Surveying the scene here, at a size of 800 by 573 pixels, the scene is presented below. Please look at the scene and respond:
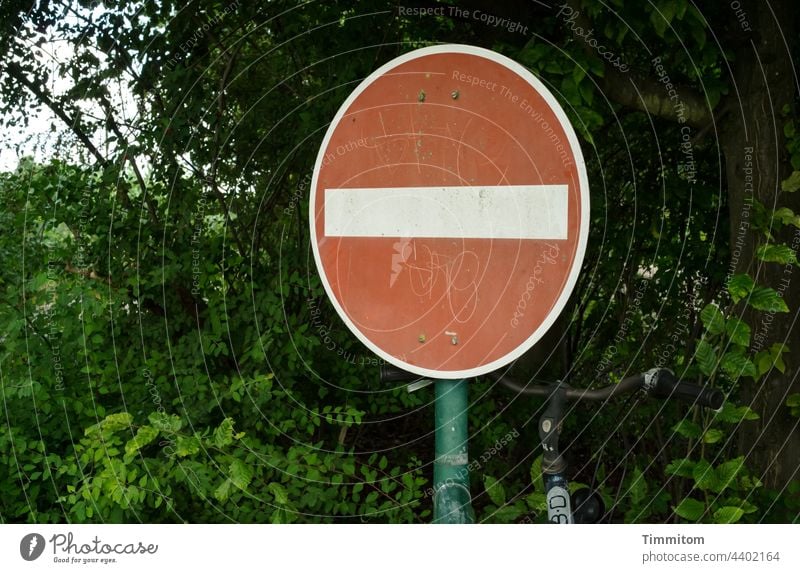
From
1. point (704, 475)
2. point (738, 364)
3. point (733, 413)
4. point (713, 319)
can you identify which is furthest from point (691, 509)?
point (713, 319)

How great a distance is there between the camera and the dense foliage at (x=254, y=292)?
2543 mm

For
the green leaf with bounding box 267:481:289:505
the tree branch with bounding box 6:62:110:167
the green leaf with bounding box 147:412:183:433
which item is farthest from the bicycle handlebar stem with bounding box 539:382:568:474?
the tree branch with bounding box 6:62:110:167

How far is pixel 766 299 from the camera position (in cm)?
207

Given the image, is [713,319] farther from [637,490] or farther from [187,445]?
[187,445]

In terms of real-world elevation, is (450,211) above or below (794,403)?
above

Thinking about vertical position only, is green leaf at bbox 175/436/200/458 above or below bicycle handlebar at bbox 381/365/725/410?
below

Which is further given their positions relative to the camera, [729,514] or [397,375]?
[729,514]

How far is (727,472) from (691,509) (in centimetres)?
15

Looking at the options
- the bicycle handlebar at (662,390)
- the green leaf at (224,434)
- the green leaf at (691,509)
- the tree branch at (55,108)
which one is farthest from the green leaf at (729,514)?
the tree branch at (55,108)

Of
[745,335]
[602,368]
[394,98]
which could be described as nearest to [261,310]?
[394,98]

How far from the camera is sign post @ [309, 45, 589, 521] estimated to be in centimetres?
180

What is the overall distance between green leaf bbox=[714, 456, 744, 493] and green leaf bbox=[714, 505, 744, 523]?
5 centimetres

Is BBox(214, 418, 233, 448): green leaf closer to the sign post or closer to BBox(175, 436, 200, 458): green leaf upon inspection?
BBox(175, 436, 200, 458): green leaf

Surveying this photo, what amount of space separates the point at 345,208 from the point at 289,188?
106cm
